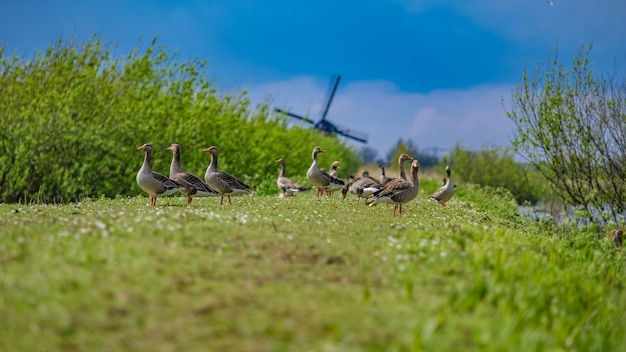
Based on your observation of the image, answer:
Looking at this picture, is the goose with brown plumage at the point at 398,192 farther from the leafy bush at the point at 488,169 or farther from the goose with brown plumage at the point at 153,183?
the leafy bush at the point at 488,169

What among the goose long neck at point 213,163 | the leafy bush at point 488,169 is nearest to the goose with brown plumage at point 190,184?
the goose long neck at point 213,163

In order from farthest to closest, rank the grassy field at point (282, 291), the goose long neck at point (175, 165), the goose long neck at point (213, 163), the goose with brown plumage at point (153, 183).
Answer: the goose long neck at point (213, 163)
the goose long neck at point (175, 165)
the goose with brown plumage at point (153, 183)
the grassy field at point (282, 291)

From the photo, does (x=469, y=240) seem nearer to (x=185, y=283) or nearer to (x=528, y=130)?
(x=185, y=283)

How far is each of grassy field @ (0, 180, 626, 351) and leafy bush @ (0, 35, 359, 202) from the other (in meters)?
18.1

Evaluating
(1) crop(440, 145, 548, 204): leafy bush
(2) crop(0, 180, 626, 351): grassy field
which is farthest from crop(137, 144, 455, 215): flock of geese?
(1) crop(440, 145, 548, 204): leafy bush

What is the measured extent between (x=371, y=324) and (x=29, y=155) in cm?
2625

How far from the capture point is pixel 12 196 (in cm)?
3011

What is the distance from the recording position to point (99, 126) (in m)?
31.6

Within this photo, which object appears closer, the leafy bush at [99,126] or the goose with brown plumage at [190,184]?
the goose with brown plumage at [190,184]

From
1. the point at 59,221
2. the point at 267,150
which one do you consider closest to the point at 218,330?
the point at 59,221

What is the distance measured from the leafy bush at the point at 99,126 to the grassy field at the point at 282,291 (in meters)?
18.1

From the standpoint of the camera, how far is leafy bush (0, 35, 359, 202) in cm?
3031

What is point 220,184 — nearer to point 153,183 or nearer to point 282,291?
point 153,183

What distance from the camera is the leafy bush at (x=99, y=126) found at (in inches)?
1193
